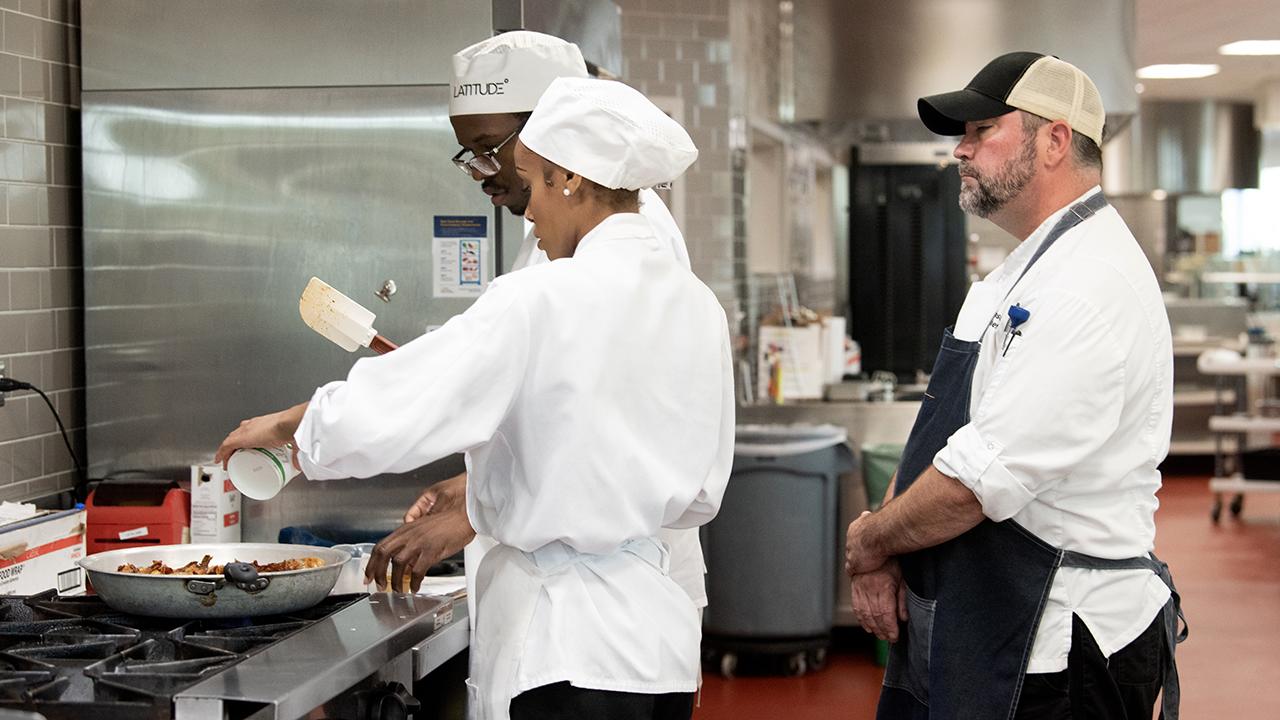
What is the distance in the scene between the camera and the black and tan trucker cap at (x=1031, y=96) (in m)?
2.62

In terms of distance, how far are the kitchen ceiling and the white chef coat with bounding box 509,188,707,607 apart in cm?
701

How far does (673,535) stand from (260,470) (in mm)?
910

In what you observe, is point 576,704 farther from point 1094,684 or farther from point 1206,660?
point 1206,660

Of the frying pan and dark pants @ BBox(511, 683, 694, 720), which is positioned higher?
the frying pan

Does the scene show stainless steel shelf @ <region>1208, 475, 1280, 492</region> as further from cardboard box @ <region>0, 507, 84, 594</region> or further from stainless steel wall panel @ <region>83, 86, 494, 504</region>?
cardboard box @ <region>0, 507, 84, 594</region>

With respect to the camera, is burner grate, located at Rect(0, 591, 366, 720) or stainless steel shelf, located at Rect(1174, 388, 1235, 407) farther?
stainless steel shelf, located at Rect(1174, 388, 1235, 407)

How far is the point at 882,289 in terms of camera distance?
761 centimetres

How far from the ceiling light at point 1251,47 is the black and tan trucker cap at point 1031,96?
8788mm

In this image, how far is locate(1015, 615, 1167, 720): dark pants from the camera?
242 centimetres

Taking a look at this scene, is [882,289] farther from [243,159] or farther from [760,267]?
[243,159]

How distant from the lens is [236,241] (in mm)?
3264

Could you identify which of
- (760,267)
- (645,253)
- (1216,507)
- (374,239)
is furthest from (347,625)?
(1216,507)

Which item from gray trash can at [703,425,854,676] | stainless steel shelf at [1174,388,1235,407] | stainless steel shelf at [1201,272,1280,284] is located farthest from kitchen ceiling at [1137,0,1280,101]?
gray trash can at [703,425,854,676]

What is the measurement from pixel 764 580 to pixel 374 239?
2930mm
